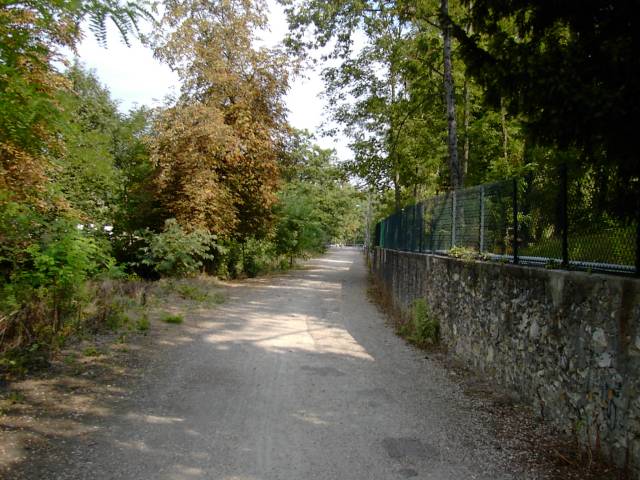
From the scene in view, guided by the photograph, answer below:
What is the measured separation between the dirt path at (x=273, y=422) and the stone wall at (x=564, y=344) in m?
0.73

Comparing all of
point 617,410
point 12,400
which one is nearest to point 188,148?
point 12,400

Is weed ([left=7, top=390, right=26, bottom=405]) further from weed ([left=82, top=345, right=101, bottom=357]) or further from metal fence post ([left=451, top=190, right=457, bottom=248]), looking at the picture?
metal fence post ([left=451, top=190, right=457, bottom=248])

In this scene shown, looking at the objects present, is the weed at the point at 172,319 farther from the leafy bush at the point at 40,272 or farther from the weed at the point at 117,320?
the leafy bush at the point at 40,272

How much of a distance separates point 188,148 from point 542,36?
14.2 metres

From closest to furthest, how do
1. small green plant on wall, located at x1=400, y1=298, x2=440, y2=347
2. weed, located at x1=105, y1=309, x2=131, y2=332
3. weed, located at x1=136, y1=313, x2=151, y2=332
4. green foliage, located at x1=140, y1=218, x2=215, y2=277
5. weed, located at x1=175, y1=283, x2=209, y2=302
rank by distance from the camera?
weed, located at x1=105, y1=309, x2=131, y2=332 → weed, located at x1=136, y1=313, x2=151, y2=332 → small green plant on wall, located at x1=400, y1=298, x2=440, y2=347 → weed, located at x1=175, y1=283, x2=209, y2=302 → green foliage, located at x1=140, y1=218, x2=215, y2=277

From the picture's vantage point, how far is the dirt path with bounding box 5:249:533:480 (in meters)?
3.92

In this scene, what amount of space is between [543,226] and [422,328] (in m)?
4.14

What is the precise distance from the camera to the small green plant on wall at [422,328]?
916cm

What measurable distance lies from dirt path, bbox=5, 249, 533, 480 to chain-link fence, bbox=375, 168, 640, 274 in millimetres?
2025

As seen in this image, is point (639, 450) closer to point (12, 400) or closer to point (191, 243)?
point (12, 400)

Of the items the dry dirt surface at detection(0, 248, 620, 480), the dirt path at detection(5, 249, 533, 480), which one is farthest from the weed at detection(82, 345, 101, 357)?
the dirt path at detection(5, 249, 533, 480)

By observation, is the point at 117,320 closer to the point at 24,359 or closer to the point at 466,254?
the point at 24,359

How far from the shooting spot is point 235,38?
1891 cm

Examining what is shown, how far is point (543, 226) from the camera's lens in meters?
5.69
